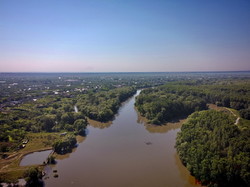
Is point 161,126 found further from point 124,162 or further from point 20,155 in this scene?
point 20,155

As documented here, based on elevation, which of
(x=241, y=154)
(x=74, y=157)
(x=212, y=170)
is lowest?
(x=74, y=157)

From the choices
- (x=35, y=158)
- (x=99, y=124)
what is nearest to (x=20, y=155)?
(x=35, y=158)

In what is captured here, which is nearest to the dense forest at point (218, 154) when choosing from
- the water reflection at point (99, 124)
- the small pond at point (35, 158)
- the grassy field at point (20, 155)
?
the water reflection at point (99, 124)

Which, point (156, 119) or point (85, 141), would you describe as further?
point (156, 119)

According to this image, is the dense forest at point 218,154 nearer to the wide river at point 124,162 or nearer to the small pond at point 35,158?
the wide river at point 124,162

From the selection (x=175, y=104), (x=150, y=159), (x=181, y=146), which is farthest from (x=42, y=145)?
(x=175, y=104)

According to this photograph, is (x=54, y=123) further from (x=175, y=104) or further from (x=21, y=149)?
(x=175, y=104)

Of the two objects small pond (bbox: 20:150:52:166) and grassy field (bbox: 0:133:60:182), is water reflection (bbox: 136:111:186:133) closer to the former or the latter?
grassy field (bbox: 0:133:60:182)
